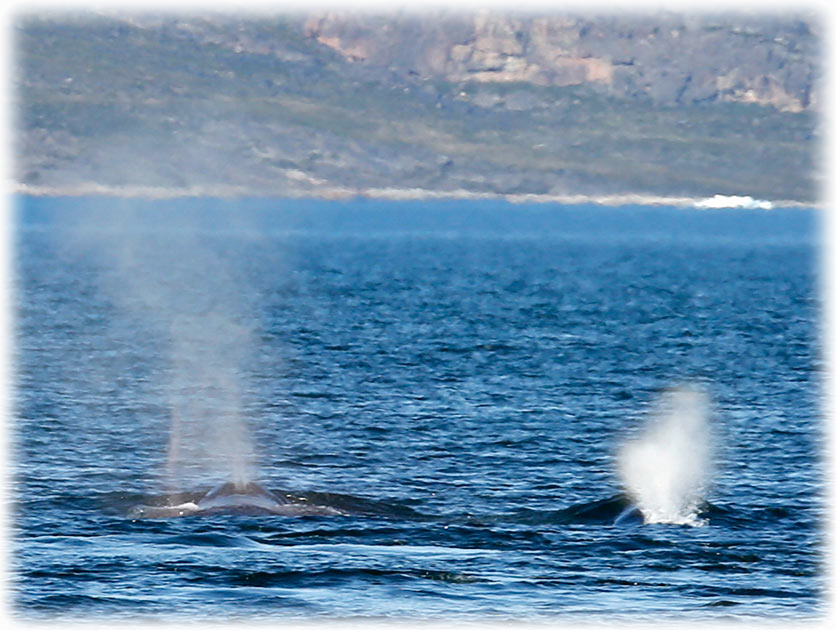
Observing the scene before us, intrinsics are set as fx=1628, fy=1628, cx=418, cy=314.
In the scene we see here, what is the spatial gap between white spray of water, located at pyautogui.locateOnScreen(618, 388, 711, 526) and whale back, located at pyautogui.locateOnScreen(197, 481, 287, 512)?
31.9ft

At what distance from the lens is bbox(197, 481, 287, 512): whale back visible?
136ft

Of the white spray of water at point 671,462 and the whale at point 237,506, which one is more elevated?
the white spray of water at point 671,462

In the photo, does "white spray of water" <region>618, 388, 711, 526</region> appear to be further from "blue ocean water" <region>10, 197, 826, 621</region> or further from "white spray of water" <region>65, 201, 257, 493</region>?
"white spray of water" <region>65, 201, 257, 493</region>

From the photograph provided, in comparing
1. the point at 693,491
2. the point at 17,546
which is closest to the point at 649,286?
the point at 693,491

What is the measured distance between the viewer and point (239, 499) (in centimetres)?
4194

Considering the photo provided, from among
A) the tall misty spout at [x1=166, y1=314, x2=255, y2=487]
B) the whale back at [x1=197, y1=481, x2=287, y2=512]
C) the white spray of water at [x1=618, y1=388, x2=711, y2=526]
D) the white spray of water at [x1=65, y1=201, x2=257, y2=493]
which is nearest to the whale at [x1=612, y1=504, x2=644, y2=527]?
the white spray of water at [x1=618, y1=388, x2=711, y2=526]

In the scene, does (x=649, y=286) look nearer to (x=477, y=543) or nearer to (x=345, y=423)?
(x=345, y=423)

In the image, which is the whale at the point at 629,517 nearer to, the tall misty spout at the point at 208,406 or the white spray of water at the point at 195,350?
the tall misty spout at the point at 208,406

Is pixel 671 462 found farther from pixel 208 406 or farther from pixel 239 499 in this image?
pixel 208 406

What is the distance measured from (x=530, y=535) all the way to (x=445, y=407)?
22857 millimetres

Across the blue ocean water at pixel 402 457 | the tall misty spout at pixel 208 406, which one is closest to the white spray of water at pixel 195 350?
the tall misty spout at pixel 208 406

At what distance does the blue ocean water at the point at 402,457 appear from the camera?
114 ft

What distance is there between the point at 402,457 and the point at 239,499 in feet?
32.7

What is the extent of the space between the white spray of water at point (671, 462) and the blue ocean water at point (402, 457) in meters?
0.58
